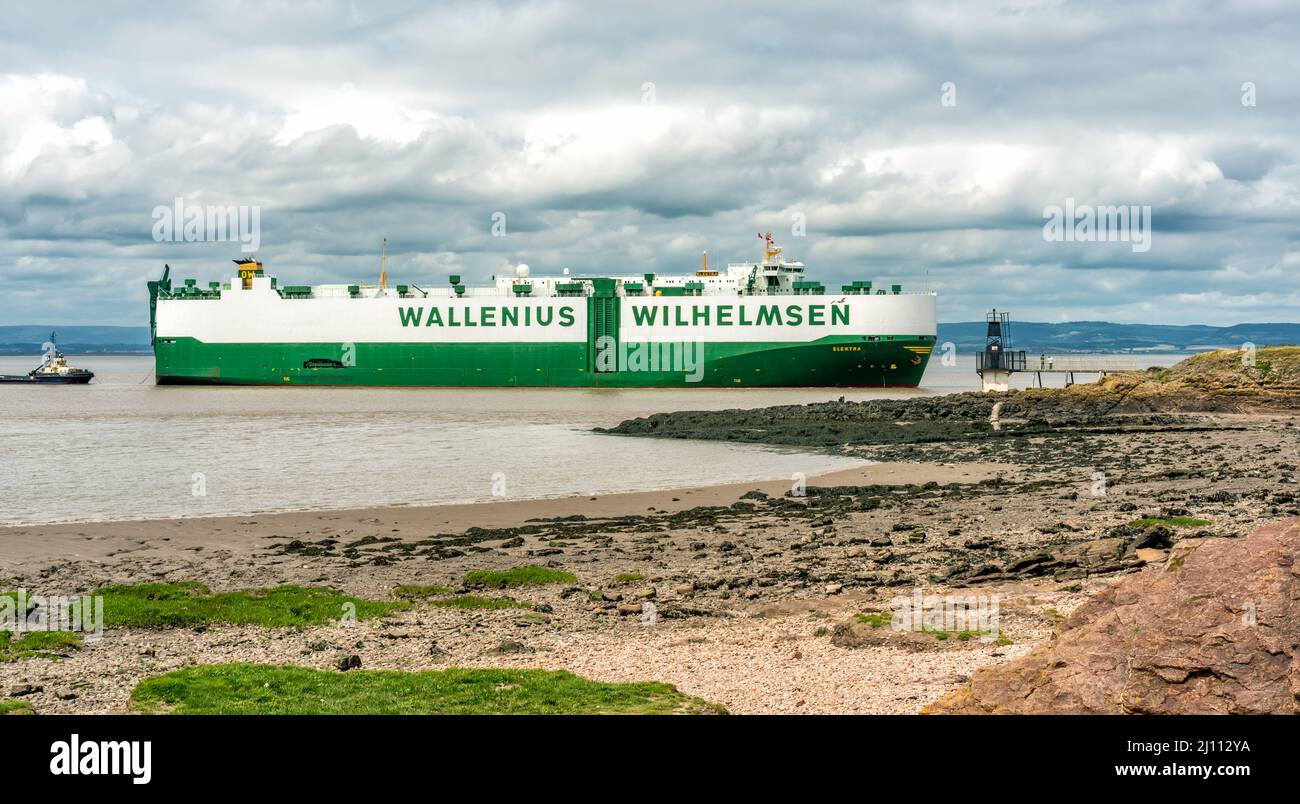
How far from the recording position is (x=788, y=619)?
905cm

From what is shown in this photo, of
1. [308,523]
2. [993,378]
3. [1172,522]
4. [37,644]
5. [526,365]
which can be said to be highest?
[526,365]

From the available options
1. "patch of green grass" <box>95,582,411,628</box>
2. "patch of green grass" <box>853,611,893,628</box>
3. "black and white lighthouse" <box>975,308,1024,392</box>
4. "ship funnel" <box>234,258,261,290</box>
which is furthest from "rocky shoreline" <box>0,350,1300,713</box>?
"ship funnel" <box>234,258,261,290</box>

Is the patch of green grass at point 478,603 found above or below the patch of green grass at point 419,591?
above

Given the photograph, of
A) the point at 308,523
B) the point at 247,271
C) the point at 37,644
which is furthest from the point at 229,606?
the point at 247,271

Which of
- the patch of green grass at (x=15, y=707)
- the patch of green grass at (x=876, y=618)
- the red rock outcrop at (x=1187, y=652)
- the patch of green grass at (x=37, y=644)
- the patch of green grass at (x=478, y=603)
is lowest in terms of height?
the patch of green grass at (x=478, y=603)

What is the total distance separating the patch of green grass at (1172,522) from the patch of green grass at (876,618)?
499cm

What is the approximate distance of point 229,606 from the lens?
9.86m

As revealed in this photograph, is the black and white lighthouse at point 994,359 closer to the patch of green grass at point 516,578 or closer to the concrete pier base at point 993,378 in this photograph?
the concrete pier base at point 993,378

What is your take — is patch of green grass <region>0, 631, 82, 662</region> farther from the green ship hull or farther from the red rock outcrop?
the green ship hull

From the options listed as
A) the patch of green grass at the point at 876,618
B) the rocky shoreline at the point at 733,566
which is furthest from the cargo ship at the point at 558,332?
the patch of green grass at the point at 876,618

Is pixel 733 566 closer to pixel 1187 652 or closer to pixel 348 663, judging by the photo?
pixel 348 663

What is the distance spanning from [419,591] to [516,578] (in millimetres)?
1060

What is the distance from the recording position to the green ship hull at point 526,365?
→ 59.8m

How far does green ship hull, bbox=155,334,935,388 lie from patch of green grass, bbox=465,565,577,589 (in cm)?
4866
